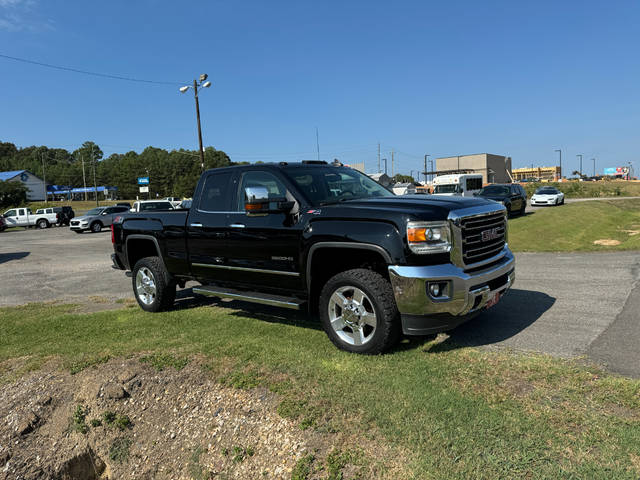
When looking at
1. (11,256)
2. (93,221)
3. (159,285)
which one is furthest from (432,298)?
(93,221)

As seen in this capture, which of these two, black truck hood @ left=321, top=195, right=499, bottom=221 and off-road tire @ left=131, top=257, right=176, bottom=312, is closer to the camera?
black truck hood @ left=321, top=195, right=499, bottom=221

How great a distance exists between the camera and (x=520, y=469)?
267cm

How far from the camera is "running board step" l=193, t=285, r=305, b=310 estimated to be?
4959mm

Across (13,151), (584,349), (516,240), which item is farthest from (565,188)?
(13,151)

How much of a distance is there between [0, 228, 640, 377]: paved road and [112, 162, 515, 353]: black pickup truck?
66cm

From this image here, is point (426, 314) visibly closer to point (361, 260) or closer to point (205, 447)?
point (361, 260)

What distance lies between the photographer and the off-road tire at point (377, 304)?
13.8ft

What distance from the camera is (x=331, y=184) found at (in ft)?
18.1

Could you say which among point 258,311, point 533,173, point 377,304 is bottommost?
point 258,311

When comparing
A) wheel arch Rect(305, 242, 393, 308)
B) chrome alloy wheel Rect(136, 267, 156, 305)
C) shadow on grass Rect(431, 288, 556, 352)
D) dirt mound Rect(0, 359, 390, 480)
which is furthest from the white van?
dirt mound Rect(0, 359, 390, 480)

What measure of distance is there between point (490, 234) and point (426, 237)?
110 cm

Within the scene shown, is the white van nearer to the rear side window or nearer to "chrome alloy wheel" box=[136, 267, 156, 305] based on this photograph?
"chrome alloy wheel" box=[136, 267, 156, 305]

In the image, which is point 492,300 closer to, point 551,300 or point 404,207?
point 404,207

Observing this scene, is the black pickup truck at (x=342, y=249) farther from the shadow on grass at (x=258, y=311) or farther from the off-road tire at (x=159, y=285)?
the shadow on grass at (x=258, y=311)
